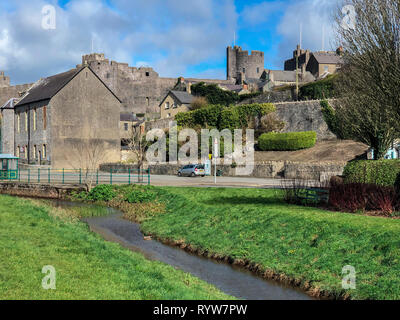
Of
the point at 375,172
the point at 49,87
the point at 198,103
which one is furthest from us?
the point at 198,103

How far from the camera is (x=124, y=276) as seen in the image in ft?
30.2

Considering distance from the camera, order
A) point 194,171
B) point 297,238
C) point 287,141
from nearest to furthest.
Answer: point 297,238, point 194,171, point 287,141

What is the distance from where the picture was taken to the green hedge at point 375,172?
646 inches

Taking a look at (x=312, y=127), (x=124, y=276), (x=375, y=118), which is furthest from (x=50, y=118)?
(x=124, y=276)

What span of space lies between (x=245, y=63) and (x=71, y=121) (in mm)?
80546

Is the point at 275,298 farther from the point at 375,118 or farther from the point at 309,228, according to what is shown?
the point at 375,118

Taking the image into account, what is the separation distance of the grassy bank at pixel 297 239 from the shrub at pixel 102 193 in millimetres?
7592

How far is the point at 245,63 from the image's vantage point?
124 metres

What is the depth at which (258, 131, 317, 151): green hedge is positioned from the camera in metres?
44.9

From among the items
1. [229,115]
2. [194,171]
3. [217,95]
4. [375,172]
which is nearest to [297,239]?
[375,172]

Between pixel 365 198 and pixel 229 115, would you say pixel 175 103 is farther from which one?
pixel 365 198

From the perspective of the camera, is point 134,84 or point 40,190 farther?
point 134,84

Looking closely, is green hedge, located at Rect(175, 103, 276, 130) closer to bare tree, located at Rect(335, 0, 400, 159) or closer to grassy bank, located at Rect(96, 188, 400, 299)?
grassy bank, located at Rect(96, 188, 400, 299)
